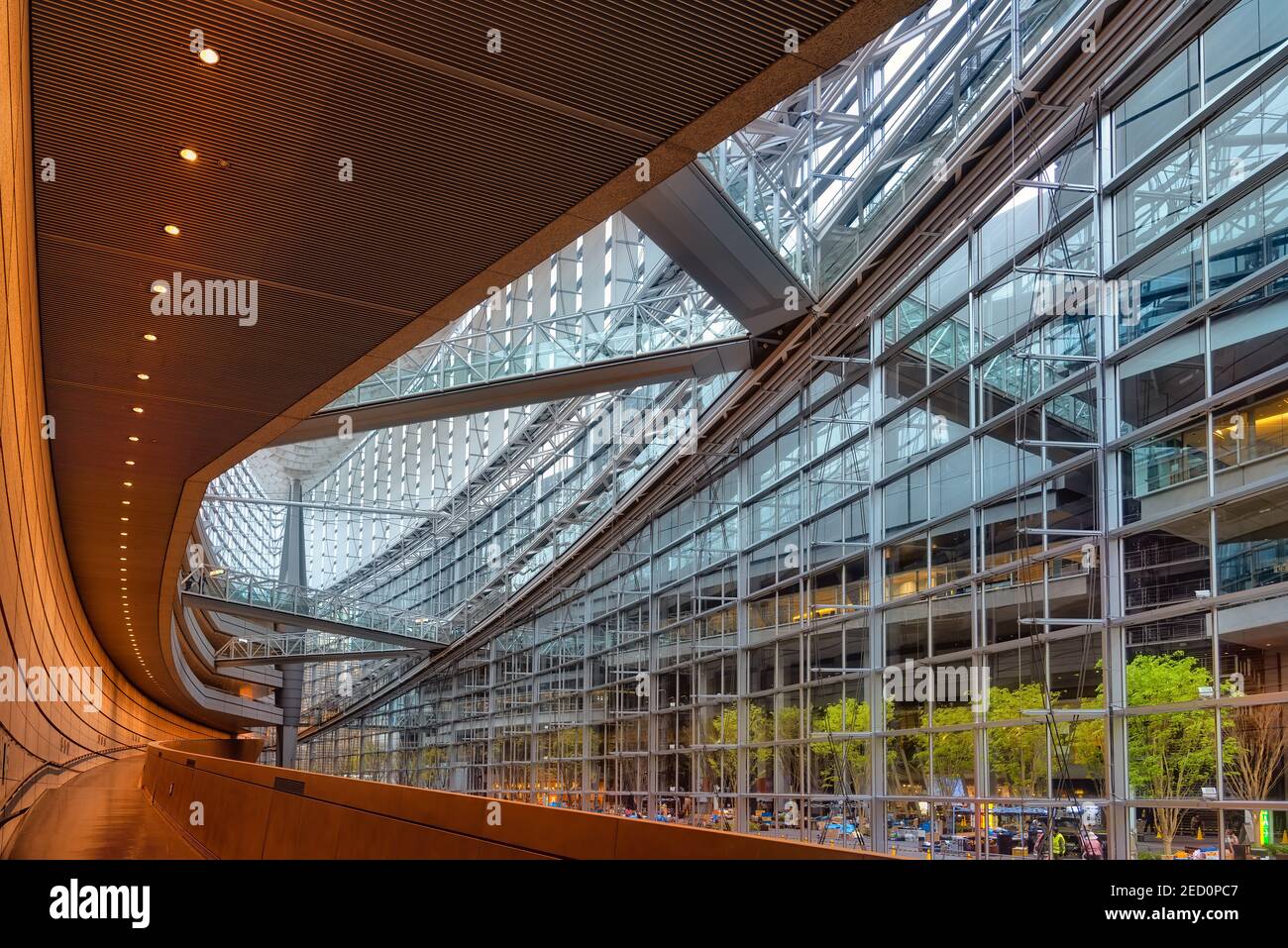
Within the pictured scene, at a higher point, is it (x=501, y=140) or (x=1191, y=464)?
(x=501, y=140)

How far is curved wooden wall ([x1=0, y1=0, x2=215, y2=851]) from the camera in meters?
6.86

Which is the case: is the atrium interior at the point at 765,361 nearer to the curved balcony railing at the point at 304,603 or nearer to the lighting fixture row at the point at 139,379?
the lighting fixture row at the point at 139,379

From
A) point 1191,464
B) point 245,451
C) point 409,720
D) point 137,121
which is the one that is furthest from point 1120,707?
point 409,720

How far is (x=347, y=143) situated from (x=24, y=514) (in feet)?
29.4

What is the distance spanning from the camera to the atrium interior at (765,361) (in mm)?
6637

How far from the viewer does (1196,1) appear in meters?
11.0

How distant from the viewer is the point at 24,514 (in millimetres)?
14031

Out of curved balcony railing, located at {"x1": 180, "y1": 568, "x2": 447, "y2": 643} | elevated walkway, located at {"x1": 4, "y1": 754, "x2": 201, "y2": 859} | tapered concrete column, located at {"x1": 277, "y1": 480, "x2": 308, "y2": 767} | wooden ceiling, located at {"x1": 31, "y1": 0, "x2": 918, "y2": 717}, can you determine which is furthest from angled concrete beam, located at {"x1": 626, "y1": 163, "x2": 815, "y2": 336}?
tapered concrete column, located at {"x1": 277, "y1": 480, "x2": 308, "y2": 767}

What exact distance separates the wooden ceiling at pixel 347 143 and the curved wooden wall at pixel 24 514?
0.17 m

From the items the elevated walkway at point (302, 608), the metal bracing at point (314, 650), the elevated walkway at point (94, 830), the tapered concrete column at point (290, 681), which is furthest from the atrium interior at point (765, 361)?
the tapered concrete column at point (290, 681)
